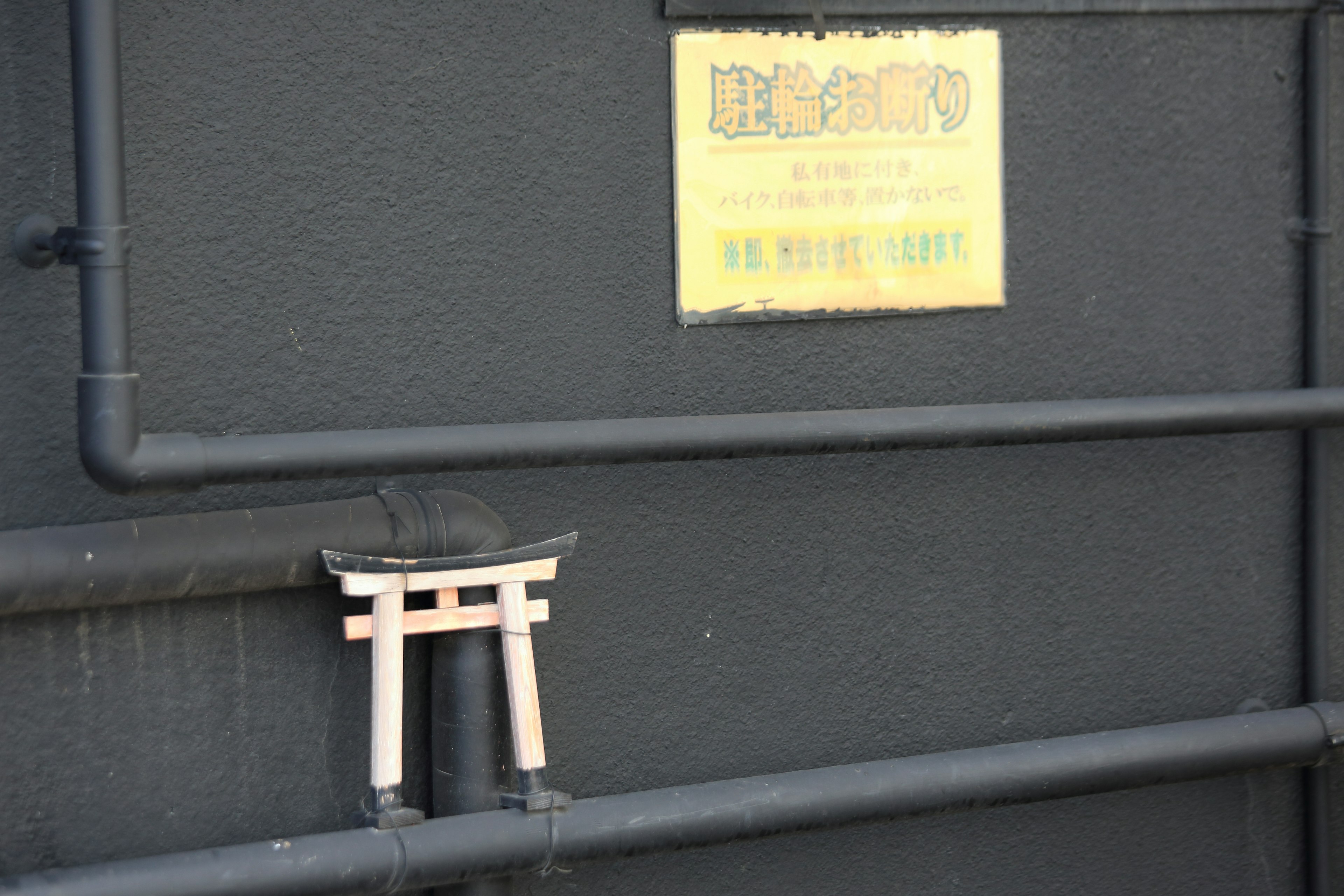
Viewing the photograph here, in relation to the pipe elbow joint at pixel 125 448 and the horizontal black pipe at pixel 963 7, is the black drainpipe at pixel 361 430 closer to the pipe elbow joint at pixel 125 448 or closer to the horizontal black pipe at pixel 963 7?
the pipe elbow joint at pixel 125 448

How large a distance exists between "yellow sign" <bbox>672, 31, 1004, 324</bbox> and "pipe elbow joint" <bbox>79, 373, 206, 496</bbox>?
1087 millimetres

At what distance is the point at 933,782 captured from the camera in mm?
2820

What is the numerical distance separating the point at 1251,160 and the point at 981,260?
79 cm

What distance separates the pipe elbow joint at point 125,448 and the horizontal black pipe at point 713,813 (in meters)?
0.68

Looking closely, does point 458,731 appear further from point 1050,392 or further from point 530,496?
point 1050,392

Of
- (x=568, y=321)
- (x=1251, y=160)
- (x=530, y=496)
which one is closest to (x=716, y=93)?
(x=568, y=321)

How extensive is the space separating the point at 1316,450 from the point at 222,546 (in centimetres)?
262

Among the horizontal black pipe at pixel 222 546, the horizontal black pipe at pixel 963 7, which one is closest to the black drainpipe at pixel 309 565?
the horizontal black pipe at pixel 222 546

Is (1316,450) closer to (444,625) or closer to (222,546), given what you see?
(444,625)

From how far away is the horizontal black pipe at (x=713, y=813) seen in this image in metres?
2.33

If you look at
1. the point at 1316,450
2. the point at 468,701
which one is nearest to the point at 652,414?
the point at 468,701

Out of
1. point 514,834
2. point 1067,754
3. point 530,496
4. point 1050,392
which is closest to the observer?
point 514,834

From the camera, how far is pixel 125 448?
2236 millimetres

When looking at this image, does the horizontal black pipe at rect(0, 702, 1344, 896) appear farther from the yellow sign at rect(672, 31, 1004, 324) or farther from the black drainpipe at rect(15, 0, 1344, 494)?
the yellow sign at rect(672, 31, 1004, 324)
